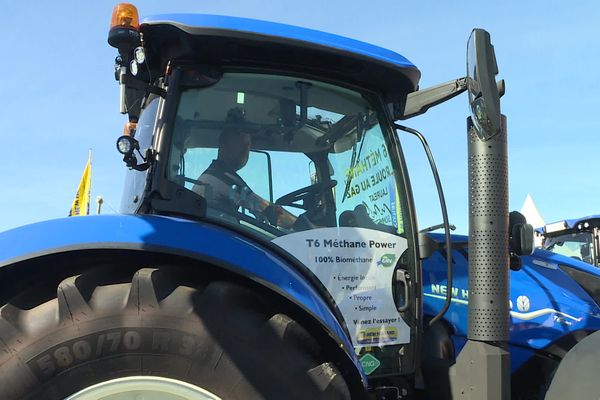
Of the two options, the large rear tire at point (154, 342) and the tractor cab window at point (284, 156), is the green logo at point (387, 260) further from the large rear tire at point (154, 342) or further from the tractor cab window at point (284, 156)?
the large rear tire at point (154, 342)

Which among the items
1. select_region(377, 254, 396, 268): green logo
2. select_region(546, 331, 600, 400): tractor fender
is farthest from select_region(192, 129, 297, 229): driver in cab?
select_region(546, 331, 600, 400): tractor fender

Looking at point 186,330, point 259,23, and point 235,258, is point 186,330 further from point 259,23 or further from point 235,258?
point 259,23

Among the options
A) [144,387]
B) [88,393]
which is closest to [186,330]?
[144,387]

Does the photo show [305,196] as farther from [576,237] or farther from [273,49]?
[576,237]

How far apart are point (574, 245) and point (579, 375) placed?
7499mm

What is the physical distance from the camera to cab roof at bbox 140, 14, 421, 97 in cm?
214

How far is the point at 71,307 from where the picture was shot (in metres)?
1.67

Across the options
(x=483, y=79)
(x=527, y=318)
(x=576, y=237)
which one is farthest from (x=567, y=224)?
(x=483, y=79)

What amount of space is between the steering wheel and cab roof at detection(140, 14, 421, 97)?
473mm

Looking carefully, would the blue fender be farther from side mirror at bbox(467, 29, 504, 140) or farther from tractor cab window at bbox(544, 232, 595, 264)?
tractor cab window at bbox(544, 232, 595, 264)

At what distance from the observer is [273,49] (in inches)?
90.0

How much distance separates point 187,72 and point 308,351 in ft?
3.89

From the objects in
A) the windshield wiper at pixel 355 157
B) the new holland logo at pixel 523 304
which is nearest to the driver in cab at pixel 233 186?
the windshield wiper at pixel 355 157

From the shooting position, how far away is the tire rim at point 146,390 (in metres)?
1.68
